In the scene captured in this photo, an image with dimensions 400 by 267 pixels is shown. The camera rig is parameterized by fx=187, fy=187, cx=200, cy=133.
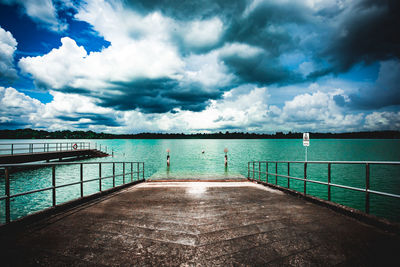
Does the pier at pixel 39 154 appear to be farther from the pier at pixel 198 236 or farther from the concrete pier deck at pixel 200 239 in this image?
the concrete pier deck at pixel 200 239

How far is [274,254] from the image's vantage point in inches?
111

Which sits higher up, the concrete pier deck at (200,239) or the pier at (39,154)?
the concrete pier deck at (200,239)

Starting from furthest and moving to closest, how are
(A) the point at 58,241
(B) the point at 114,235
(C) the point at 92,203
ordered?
(C) the point at 92,203, (B) the point at 114,235, (A) the point at 58,241

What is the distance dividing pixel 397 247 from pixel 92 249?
4.83 meters

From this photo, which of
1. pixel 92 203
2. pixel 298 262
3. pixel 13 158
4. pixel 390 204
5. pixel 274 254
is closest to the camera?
pixel 298 262

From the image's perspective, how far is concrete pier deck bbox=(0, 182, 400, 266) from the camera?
270cm

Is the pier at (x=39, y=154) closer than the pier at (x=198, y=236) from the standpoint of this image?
No

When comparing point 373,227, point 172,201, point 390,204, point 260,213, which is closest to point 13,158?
point 172,201

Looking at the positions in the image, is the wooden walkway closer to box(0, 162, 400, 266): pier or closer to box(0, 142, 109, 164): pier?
box(0, 142, 109, 164): pier

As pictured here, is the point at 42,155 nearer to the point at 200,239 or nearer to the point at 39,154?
the point at 39,154

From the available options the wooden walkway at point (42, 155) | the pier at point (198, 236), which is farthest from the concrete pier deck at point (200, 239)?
the wooden walkway at point (42, 155)

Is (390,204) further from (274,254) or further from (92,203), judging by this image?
(92,203)

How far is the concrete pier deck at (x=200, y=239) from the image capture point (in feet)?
8.87

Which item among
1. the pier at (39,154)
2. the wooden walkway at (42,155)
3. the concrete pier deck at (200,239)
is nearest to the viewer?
the concrete pier deck at (200,239)
